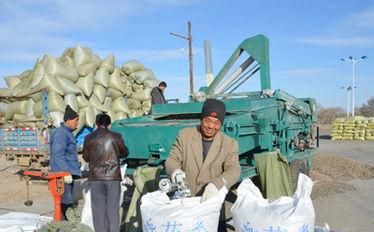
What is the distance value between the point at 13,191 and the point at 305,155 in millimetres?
5361

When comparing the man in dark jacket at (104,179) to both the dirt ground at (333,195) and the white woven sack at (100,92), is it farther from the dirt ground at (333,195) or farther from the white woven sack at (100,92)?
the white woven sack at (100,92)

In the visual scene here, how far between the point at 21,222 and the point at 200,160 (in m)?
1.56

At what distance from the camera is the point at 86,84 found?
1105cm

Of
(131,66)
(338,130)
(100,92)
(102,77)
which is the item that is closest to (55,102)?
(100,92)

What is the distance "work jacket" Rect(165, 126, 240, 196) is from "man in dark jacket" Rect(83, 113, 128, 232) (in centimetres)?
160

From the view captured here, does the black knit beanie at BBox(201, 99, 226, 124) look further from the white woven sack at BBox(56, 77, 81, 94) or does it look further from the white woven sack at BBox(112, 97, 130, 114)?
the white woven sack at BBox(112, 97, 130, 114)

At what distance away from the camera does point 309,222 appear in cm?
278

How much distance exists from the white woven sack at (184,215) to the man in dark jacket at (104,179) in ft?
6.02

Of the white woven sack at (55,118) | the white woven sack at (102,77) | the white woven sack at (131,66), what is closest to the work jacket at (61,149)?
the white woven sack at (55,118)

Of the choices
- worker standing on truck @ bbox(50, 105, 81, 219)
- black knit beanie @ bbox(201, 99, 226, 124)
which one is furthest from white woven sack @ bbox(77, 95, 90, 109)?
black knit beanie @ bbox(201, 99, 226, 124)

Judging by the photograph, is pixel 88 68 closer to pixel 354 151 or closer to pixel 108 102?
pixel 108 102

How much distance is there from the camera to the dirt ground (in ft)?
19.2

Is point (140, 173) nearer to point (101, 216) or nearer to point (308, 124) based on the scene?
point (101, 216)

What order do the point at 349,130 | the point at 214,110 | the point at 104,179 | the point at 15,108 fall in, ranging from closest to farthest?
the point at 214,110 → the point at 104,179 → the point at 15,108 → the point at 349,130
